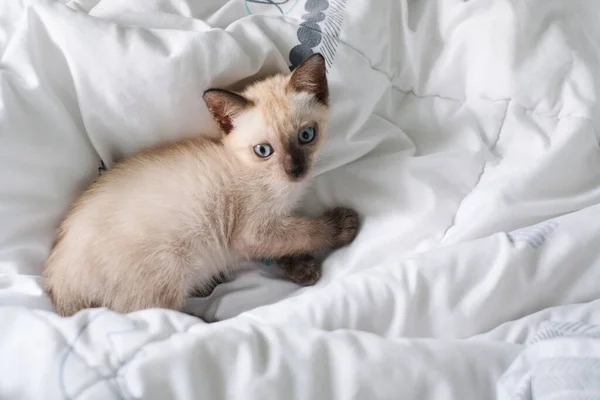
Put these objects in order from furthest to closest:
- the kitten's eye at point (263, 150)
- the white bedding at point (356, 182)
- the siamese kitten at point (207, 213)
A: the kitten's eye at point (263, 150)
the siamese kitten at point (207, 213)
the white bedding at point (356, 182)

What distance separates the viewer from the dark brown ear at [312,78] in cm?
108

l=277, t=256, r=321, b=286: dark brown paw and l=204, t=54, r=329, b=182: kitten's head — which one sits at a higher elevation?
l=204, t=54, r=329, b=182: kitten's head

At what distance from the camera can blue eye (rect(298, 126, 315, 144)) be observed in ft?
3.83

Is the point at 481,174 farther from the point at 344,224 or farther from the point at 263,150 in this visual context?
the point at 263,150

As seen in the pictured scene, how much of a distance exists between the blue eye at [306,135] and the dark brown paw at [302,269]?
0.94ft

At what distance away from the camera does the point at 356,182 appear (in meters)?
1.30

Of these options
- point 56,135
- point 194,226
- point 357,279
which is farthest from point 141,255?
point 357,279

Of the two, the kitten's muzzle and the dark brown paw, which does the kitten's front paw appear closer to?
the dark brown paw

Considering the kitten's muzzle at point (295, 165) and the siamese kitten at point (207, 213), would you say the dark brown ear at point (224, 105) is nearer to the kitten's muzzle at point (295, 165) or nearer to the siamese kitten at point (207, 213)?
the siamese kitten at point (207, 213)

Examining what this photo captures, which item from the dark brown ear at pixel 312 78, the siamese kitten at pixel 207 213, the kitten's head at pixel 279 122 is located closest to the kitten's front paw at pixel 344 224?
the siamese kitten at pixel 207 213

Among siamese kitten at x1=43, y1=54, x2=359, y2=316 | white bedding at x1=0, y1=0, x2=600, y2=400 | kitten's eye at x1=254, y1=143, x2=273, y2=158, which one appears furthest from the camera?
kitten's eye at x1=254, y1=143, x2=273, y2=158

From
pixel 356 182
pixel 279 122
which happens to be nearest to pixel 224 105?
pixel 279 122

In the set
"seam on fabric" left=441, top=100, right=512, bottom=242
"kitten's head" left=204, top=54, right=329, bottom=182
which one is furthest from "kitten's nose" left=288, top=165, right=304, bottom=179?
"seam on fabric" left=441, top=100, right=512, bottom=242

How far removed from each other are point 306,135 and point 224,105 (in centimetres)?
19
